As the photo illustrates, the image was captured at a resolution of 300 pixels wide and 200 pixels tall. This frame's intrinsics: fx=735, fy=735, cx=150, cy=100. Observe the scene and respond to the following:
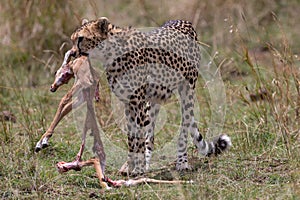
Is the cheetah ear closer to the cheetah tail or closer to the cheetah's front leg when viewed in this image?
the cheetah's front leg

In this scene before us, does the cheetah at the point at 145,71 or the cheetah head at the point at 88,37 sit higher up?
the cheetah head at the point at 88,37

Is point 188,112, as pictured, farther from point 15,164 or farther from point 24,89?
point 24,89

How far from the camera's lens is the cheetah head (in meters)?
4.20

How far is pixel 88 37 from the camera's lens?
13.8ft

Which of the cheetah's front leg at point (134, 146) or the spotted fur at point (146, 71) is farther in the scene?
the cheetah's front leg at point (134, 146)

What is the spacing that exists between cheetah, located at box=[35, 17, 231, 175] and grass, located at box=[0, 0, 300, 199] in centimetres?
14

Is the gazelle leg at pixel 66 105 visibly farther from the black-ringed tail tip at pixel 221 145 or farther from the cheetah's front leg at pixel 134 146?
the black-ringed tail tip at pixel 221 145

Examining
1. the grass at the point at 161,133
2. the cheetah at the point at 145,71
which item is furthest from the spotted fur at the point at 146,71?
the grass at the point at 161,133

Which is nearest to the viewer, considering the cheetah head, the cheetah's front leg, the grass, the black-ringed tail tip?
the grass

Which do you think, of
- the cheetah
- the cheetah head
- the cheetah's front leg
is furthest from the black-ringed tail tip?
the cheetah head

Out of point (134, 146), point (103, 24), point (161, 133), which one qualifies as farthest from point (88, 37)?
point (161, 133)

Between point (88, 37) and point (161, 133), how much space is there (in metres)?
1.48

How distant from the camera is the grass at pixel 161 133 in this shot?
4020 millimetres

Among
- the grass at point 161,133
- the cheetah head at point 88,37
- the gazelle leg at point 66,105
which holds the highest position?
the cheetah head at point 88,37
